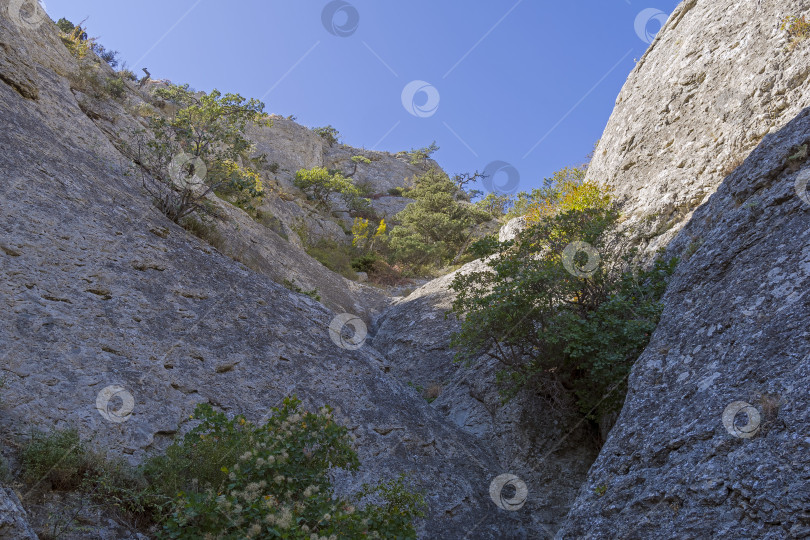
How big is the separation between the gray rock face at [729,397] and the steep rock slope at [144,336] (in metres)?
3.26

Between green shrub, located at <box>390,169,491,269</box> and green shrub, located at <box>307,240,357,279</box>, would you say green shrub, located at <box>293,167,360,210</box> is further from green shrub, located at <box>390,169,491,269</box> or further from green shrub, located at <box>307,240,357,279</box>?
green shrub, located at <box>307,240,357,279</box>

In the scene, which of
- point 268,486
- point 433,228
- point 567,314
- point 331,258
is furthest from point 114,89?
point 433,228

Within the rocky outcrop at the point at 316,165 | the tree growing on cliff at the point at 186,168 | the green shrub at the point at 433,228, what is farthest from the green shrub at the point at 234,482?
the green shrub at the point at 433,228

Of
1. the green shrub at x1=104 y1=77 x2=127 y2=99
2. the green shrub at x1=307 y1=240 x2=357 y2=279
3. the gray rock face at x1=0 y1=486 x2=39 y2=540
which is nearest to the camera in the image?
the gray rock face at x1=0 y1=486 x2=39 y2=540

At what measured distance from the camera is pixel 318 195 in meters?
36.1

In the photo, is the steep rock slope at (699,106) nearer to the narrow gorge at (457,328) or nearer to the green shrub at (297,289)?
the narrow gorge at (457,328)

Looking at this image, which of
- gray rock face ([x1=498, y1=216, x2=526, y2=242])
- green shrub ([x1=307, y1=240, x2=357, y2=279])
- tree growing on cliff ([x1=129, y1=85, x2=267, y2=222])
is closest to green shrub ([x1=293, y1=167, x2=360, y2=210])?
green shrub ([x1=307, y1=240, x2=357, y2=279])

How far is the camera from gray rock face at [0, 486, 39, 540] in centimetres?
334

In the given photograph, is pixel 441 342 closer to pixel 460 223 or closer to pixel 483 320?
pixel 483 320

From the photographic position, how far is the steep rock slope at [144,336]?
614 cm

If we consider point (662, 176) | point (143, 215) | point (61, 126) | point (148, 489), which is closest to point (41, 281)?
point (143, 215)

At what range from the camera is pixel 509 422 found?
1049cm

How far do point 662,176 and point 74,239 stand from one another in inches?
476

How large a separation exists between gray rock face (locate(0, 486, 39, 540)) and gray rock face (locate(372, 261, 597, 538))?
23.6 feet
